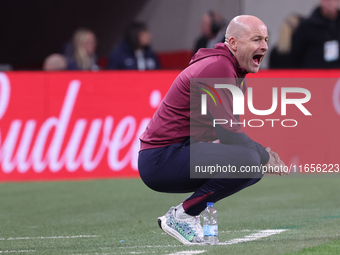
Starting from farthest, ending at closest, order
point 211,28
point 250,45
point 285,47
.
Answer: point 211,28, point 285,47, point 250,45

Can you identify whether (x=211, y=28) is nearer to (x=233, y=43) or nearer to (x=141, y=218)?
(x=141, y=218)

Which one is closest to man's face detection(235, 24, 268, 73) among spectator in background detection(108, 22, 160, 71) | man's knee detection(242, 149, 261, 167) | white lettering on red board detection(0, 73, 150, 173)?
man's knee detection(242, 149, 261, 167)

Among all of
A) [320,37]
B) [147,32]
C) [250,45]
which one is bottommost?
[250,45]

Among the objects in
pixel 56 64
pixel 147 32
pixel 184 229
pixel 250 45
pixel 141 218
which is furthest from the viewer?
pixel 147 32

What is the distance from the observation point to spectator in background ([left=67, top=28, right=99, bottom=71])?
10.7 meters

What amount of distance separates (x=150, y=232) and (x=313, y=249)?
1619mm

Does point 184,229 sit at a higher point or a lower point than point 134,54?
lower

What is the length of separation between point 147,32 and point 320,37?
2.96 meters

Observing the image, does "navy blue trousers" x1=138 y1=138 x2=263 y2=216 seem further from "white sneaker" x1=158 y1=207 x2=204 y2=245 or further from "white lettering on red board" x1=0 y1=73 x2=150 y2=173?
"white lettering on red board" x1=0 y1=73 x2=150 y2=173

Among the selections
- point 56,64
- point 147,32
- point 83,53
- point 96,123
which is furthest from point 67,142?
point 147,32

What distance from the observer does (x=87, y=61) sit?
1078cm

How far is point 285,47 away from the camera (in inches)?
442

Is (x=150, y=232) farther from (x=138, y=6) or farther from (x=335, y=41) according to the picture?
(x=138, y=6)

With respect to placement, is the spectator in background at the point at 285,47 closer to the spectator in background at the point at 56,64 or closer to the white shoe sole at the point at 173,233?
the spectator in background at the point at 56,64
